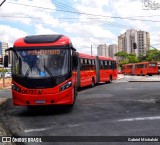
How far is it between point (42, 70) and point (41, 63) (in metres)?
0.30

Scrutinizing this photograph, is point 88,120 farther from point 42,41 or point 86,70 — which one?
point 86,70

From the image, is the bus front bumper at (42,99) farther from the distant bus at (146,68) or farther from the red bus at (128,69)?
the red bus at (128,69)

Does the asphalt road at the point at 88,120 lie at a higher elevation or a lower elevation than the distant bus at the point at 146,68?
higher

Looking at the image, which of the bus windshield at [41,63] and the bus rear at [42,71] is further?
the bus windshield at [41,63]

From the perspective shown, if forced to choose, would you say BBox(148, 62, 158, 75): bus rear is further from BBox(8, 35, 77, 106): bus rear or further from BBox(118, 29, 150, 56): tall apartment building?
BBox(118, 29, 150, 56): tall apartment building

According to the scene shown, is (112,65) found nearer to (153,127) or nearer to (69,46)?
(69,46)

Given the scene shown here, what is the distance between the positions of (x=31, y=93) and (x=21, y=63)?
1262 mm

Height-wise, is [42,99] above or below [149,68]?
above

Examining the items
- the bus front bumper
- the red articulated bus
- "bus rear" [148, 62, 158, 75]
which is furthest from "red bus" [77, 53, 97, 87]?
A: "bus rear" [148, 62, 158, 75]

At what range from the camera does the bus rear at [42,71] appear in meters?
14.2

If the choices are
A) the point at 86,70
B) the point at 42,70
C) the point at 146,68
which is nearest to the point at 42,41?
the point at 42,70

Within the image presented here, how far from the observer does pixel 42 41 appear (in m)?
14.8

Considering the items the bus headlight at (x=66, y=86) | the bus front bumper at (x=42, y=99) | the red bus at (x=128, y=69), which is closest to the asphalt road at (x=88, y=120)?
the bus front bumper at (x=42, y=99)

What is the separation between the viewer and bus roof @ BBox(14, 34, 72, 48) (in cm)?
1475
